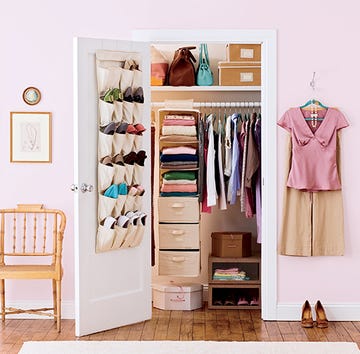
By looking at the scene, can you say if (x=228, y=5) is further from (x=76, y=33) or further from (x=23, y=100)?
(x=23, y=100)

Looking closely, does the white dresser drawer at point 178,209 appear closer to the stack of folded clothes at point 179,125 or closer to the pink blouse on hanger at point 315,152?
the stack of folded clothes at point 179,125

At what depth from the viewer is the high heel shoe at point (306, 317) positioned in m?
5.93

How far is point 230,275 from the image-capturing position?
6.73 meters

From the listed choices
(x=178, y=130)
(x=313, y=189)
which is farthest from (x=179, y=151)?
(x=313, y=189)

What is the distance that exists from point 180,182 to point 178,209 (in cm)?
21

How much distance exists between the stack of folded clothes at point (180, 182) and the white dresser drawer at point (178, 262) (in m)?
0.47

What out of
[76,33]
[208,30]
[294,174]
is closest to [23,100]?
[76,33]

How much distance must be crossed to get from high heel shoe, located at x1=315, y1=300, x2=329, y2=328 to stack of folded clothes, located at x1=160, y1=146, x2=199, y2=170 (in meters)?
1.46

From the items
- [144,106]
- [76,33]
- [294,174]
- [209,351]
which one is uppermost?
[76,33]

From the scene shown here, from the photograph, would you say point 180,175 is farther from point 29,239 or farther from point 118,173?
point 29,239

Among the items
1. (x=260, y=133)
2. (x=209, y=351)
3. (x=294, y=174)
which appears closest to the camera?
(x=209, y=351)

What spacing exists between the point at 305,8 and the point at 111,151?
1.72m

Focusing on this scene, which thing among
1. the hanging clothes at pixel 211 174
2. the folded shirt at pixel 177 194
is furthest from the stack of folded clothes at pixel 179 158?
the folded shirt at pixel 177 194

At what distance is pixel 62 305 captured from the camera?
20.2ft
